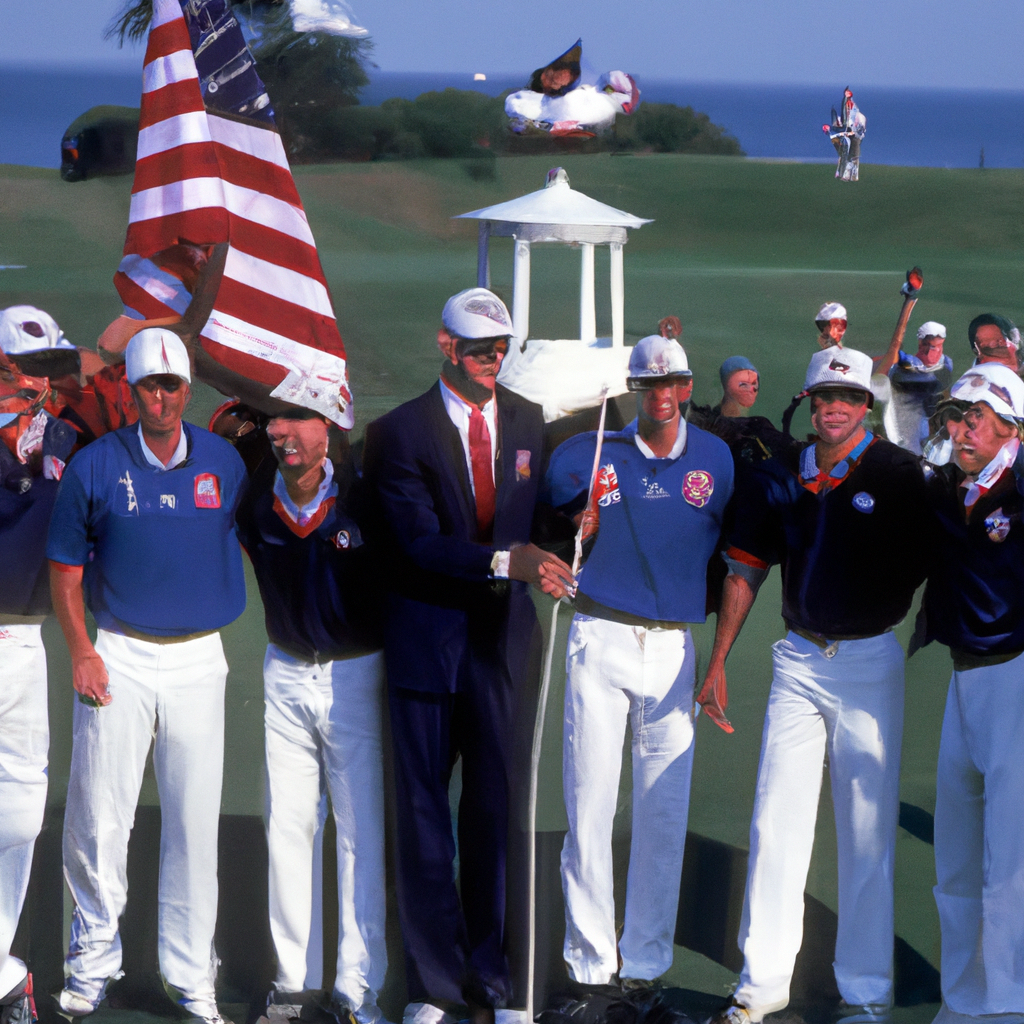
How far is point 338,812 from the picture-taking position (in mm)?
4352

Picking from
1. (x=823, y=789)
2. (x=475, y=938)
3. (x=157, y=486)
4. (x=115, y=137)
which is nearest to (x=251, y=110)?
(x=115, y=137)

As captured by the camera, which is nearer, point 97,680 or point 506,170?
point 97,680

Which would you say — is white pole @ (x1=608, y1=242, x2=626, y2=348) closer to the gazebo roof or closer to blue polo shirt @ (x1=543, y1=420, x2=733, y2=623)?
the gazebo roof

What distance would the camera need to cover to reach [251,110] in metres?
5.05

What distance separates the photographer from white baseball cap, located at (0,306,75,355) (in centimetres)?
436

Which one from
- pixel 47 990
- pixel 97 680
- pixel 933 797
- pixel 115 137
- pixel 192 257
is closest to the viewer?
pixel 97 680

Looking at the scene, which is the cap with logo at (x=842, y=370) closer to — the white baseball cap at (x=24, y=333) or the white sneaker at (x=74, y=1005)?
the white baseball cap at (x=24, y=333)

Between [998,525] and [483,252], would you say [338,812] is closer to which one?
[998,525]

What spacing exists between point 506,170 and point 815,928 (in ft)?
11.2

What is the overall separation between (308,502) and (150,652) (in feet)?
2.27

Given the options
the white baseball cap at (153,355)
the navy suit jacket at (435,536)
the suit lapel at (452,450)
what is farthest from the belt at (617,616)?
the white baseball cap at (153,355)

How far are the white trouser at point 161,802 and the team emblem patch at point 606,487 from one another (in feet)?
4.34

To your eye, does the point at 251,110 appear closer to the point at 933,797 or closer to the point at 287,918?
the point at 287,918

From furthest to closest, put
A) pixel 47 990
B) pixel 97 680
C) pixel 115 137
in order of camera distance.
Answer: pixel 115 137 < pixel 47 990 < pixel 97 680
